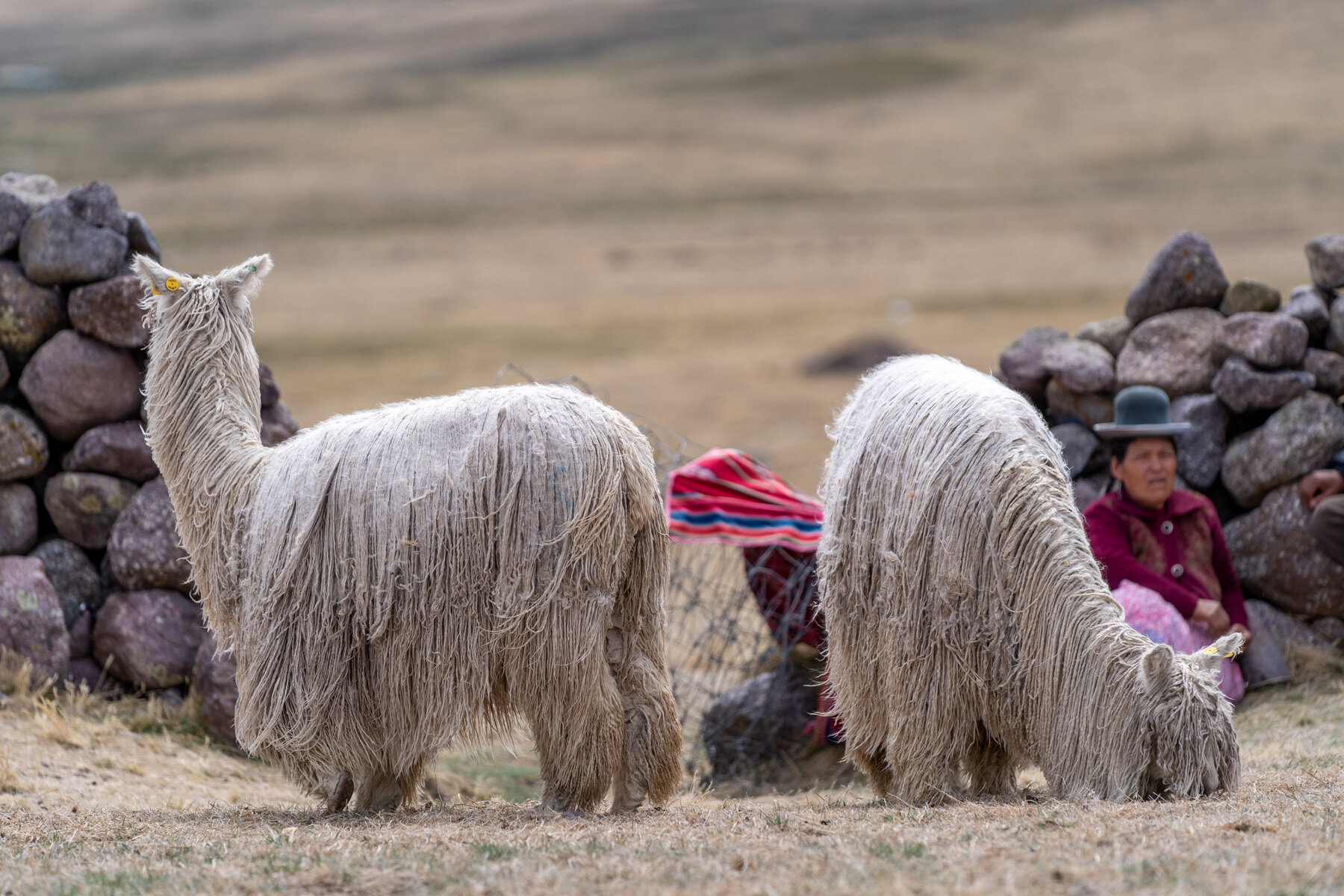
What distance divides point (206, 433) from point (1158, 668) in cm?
375

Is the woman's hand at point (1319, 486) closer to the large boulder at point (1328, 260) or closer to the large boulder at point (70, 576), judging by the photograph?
the large boulder at point (1328, 260)

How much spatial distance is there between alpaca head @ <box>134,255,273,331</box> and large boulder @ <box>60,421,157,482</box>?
194 cm

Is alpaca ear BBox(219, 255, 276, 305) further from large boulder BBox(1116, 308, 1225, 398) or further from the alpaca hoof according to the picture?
large boulder BBox(1116, 308, 1225, 398)

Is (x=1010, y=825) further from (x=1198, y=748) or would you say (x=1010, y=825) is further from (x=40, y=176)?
(x=40, y=176)

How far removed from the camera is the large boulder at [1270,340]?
7977 mm

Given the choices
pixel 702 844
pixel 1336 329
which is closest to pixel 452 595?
pixel 702 844

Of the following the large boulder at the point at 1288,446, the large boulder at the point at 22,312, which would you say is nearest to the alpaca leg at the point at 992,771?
the large boulder at the point at 1288,446

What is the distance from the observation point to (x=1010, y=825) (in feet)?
14.3

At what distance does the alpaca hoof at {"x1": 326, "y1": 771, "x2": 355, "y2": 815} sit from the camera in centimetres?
551

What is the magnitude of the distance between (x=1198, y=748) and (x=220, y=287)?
13.7 feet

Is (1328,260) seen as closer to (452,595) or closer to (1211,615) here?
(1211,615)

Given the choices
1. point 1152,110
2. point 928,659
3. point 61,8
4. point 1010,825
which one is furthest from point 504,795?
point 61,8

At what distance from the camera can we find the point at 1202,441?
8.12 meters

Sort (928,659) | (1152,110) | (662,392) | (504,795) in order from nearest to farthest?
(928,659) → (504,795) → (662,392) → (1152,110)
